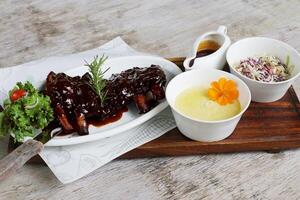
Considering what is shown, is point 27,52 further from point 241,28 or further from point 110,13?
point 241,28

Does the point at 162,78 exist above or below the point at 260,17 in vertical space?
above

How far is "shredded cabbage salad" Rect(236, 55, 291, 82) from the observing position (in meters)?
1.62

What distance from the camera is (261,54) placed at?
176 cm

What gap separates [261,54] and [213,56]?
0.79 ft

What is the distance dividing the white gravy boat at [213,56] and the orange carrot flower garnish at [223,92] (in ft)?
0.40

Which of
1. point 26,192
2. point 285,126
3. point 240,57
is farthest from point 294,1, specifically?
point 26,192

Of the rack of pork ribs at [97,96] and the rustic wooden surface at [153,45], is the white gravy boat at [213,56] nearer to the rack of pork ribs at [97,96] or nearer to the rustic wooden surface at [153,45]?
the rack of pork ribs at [97,96]

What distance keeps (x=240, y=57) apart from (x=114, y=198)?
0.78m

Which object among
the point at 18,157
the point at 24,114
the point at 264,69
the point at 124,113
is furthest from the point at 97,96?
the point at 264,69

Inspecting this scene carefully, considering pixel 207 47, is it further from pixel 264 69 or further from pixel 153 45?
pixel 153 45

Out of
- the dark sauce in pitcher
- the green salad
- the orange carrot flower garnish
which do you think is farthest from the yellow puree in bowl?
the green salad

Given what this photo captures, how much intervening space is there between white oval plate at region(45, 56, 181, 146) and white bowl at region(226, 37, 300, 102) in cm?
24

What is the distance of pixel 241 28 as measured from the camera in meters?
2.23

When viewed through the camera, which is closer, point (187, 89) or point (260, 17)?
point (187, 89)
